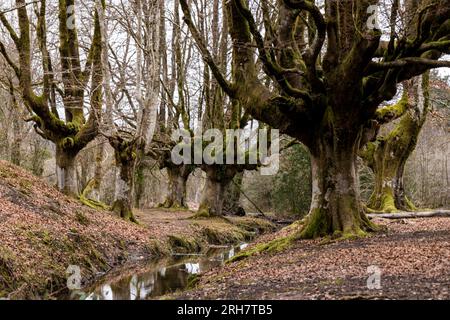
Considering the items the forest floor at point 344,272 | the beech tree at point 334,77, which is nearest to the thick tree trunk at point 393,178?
the beech tree at point 334,77

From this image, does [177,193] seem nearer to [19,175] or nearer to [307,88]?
[19,175]

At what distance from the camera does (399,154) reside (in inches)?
795

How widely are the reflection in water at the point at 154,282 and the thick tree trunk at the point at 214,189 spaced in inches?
421

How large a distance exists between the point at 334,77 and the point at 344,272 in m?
5.11

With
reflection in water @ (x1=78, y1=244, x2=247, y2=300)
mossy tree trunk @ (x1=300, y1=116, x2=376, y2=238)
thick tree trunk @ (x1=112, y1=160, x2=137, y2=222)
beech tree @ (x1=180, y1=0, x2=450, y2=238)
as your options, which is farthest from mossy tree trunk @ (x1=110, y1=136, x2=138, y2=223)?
mossy tree trunk @ (x1=300, y1=116, x2=376, y2=238)

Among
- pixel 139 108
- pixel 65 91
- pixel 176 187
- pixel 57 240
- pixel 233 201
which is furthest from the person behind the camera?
pixel 233 201

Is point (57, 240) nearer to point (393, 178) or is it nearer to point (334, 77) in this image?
point (334, 77)

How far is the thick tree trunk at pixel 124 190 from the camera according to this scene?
17.1 m

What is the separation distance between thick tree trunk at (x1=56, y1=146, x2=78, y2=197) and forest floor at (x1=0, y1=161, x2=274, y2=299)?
1.15 meters

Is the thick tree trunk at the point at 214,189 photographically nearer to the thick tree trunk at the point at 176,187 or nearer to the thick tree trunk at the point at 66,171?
the thick tree trunk at the point at 176,187

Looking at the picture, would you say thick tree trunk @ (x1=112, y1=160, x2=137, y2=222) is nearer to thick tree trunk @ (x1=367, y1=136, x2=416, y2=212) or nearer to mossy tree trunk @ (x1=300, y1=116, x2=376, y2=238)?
mossy tree trunk @ (x1=300, y1=116, x2=376, y2=238)

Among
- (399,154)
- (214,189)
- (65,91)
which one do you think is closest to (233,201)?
(214,189)

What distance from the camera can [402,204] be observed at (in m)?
20.1
